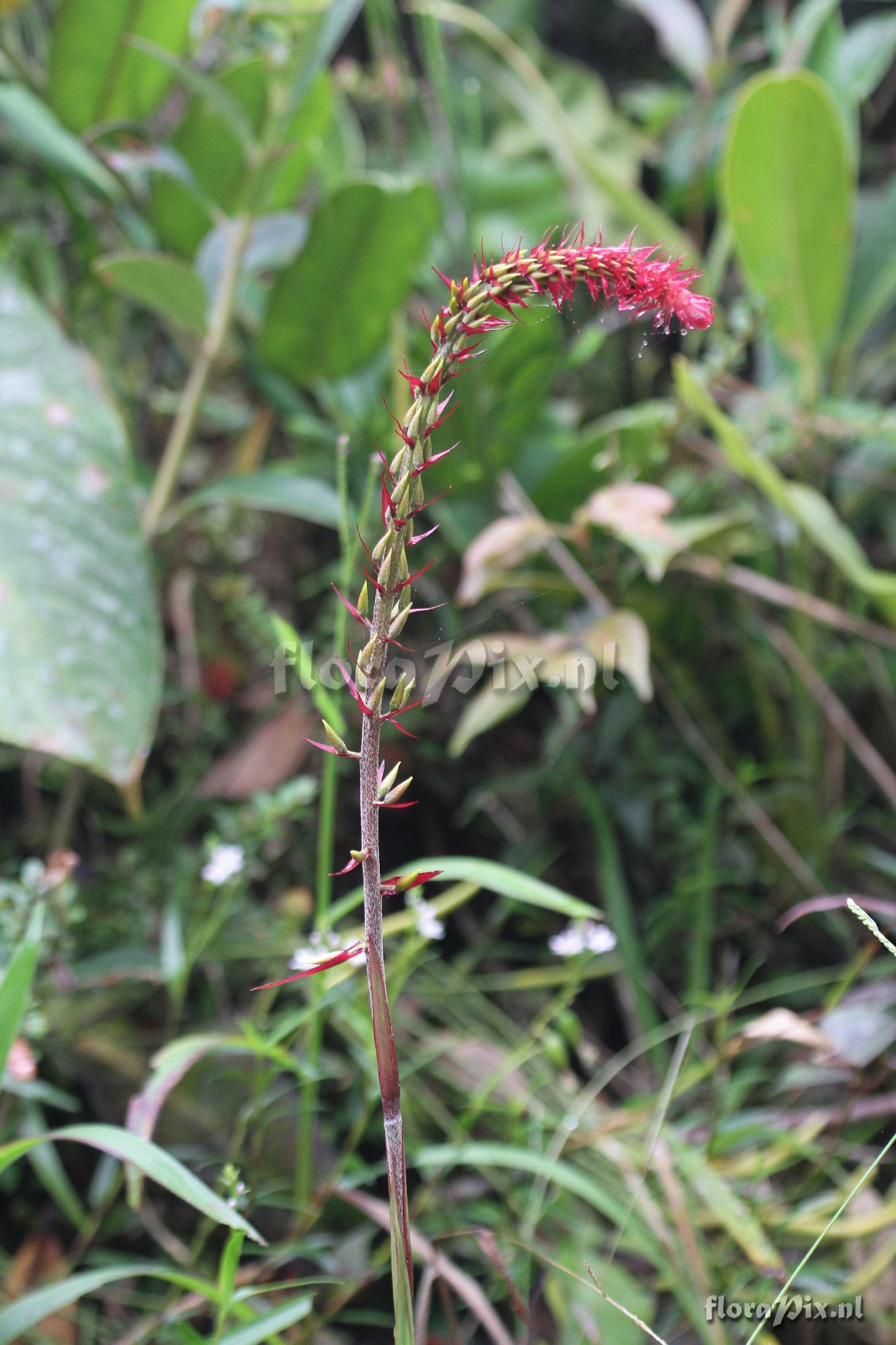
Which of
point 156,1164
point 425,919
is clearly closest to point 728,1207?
point 425,919

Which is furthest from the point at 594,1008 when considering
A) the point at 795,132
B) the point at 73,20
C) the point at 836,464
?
the point at 73,20

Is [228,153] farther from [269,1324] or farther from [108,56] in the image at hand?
[269,1324]

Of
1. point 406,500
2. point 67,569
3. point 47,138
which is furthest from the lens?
point 47,138

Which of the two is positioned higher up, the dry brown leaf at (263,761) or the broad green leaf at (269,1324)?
the broad green leaf at (269,1324)

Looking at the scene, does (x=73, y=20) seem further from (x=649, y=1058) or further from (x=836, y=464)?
(x=649, y=1058)

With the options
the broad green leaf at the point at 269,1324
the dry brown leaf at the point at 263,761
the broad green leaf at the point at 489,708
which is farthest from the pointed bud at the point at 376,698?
the dry brown leaf at the point at 263,761

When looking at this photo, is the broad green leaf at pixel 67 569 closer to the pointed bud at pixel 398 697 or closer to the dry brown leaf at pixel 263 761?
the dry brown leaf at pixel 263 761

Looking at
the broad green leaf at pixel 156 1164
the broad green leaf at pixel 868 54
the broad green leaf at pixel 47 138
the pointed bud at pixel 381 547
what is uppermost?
the broad green leaf at pixel 868 54
